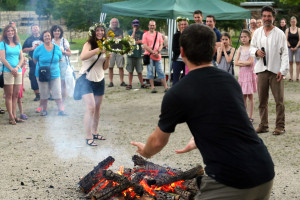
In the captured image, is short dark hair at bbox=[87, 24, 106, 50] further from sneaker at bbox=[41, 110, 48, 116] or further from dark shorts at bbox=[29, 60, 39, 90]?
dark shorts at bbox=[29, 60, 39, 90]

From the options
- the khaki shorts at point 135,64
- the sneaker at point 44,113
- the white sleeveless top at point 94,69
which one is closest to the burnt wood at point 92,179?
the white sleeveless top at point 94,69

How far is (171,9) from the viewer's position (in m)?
12.6

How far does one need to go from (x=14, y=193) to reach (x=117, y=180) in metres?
1.41

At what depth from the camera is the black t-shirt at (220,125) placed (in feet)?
8.78

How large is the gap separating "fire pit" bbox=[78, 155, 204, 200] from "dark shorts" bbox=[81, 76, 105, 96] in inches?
80.6

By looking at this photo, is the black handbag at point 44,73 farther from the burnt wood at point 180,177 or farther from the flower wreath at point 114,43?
the burnt wood at point 180,177

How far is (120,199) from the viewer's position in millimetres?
4766

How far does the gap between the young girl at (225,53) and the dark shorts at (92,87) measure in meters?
2.95

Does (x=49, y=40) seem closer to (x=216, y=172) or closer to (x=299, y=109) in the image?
(x=299, y=109)

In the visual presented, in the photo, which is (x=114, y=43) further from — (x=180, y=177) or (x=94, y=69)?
(x=180, y=177)

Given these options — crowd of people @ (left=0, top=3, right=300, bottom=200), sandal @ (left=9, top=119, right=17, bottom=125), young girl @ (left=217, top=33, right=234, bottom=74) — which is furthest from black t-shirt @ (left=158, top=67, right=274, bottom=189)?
sandal @ (left=9, top=119, right=17, bottom=125)

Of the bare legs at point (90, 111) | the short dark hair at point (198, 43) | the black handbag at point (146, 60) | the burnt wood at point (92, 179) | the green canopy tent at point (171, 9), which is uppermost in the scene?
the green canopy tent at point (171, 9)

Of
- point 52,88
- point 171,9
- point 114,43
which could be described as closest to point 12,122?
point 52,88

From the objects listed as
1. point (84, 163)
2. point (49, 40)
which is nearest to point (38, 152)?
point (84, 163)
